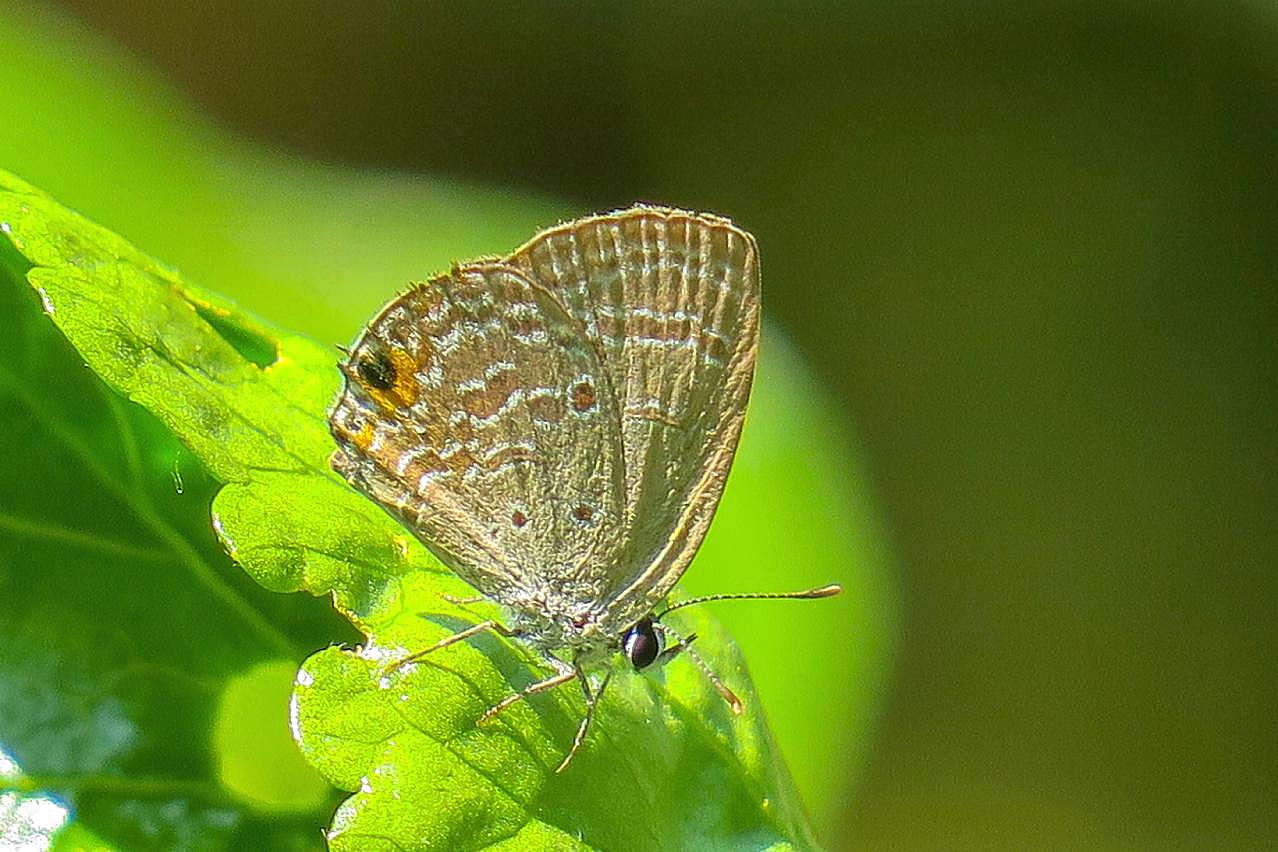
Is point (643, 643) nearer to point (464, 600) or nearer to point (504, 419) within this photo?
point (464, 600)

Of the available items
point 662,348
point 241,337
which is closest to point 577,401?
point 662,348

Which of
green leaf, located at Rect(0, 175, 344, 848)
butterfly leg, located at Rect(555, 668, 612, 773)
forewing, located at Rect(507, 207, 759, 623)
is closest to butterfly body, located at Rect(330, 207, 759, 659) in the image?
forewing, located at Rect(507, 207, 759, 623)

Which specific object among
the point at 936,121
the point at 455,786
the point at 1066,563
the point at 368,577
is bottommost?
the point at 1066,563

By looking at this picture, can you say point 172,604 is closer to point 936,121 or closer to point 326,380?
point 326,380

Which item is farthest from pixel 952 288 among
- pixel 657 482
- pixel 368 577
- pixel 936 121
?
pixel 368 577

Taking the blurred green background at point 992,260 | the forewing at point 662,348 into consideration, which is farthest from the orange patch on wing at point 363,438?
the blurred green background at point 992,260

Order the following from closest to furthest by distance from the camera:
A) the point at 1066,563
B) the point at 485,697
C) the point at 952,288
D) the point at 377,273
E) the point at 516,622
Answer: the point at 485,697 < the point at 516,622 < the point at 377,273 < the point at 1066,563 < the point at 952,288
